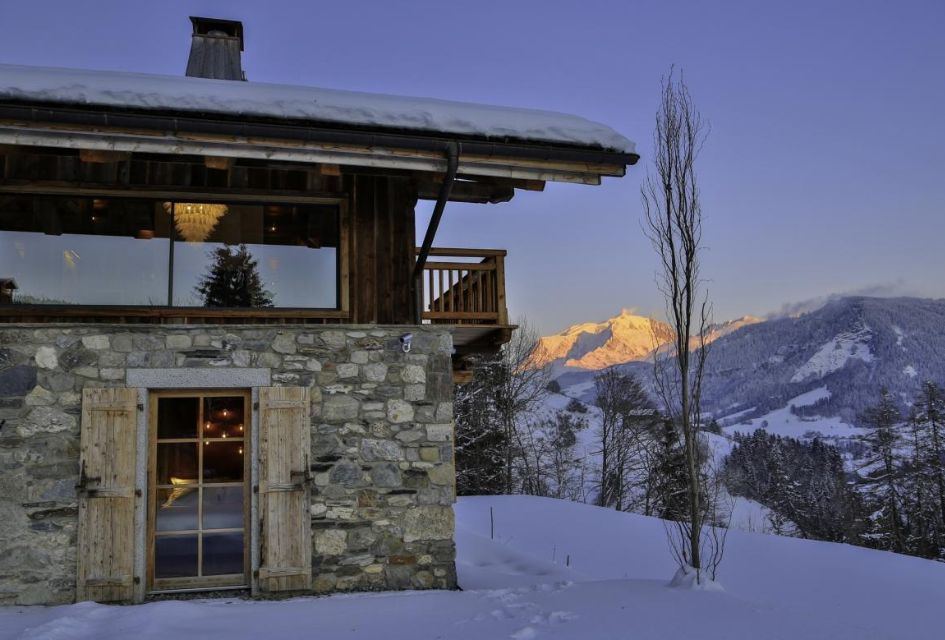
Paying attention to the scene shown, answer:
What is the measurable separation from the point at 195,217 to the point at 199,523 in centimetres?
276

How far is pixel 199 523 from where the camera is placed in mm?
5941

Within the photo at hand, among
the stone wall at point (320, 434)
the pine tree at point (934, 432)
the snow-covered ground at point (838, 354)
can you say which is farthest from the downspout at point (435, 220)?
the snow-covered ground at point (838, 354)

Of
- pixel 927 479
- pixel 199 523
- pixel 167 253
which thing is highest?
pixel 167 253

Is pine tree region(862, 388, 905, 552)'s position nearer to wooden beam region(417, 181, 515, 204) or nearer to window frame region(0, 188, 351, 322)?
wooden beam region(417, 181, 515, 204)

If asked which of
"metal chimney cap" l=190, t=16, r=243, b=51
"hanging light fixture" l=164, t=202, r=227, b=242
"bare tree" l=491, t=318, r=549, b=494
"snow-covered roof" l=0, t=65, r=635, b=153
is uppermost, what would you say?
"metal chimney cap" l=190, t=16, r=243, b=51

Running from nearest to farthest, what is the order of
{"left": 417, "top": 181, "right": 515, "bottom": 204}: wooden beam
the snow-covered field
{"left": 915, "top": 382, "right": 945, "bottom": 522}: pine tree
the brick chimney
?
1. the snow-covered field
2. {"left": 417, "top": 181, "right": 515, "bottom": 204}: wooden beam
3. the brick chimney
4. {"left": 915, "top": 382, "right": 945, "bottom": 522}: pine tree

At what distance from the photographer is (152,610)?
5074 mm

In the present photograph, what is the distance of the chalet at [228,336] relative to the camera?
218 inches

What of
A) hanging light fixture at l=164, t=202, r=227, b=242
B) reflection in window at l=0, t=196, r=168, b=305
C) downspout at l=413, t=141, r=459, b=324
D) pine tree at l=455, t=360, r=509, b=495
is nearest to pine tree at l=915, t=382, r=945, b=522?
pine tree at l=455, t=360, r=509, b=495

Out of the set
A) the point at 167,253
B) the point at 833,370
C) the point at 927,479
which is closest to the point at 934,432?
the point at 927,479

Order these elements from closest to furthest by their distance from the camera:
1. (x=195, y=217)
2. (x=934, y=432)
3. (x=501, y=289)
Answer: (x=195, y=217)
(x=501, y=289)
(x=934, y=432)

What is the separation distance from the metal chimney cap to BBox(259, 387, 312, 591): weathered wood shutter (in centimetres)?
590

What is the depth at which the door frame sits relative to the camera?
228 inches

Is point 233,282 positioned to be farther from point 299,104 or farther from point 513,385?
point 513,385
